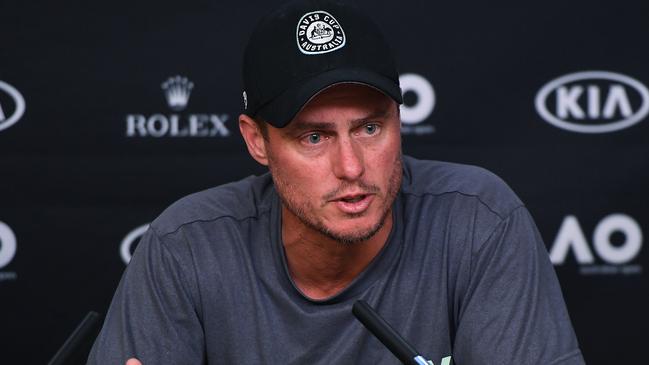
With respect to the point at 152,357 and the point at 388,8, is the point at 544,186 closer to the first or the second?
the point at 388,8

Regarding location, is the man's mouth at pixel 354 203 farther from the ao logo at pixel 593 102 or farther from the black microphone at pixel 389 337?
the ao logo at pixel 593 102

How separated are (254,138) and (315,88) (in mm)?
275

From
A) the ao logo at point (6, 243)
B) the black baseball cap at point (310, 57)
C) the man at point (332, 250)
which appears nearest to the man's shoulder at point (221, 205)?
the man at point (332, 250)

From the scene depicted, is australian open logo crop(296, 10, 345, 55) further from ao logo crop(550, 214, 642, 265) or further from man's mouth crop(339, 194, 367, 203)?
ao logo crop(550, 214, 642, 265)

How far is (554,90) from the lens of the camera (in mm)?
2742

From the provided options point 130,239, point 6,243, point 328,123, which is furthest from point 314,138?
point 6,243

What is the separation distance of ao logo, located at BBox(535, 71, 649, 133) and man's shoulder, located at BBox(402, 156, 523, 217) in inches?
29.1

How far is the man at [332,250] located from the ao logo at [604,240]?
0.81m

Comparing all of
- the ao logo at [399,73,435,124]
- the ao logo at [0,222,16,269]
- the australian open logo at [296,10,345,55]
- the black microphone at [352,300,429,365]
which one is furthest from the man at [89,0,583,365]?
the ao logo at [0,222,16,269]

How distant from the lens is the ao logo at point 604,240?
2756mm

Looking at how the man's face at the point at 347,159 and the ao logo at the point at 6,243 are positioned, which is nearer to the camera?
the man's face at the point at 347,159

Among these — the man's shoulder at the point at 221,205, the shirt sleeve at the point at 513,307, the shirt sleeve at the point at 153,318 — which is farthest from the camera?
the man's shoulder at the point at 221,205

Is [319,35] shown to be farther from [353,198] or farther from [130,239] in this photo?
[130,239]

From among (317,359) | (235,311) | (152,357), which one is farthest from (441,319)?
(152,357)
